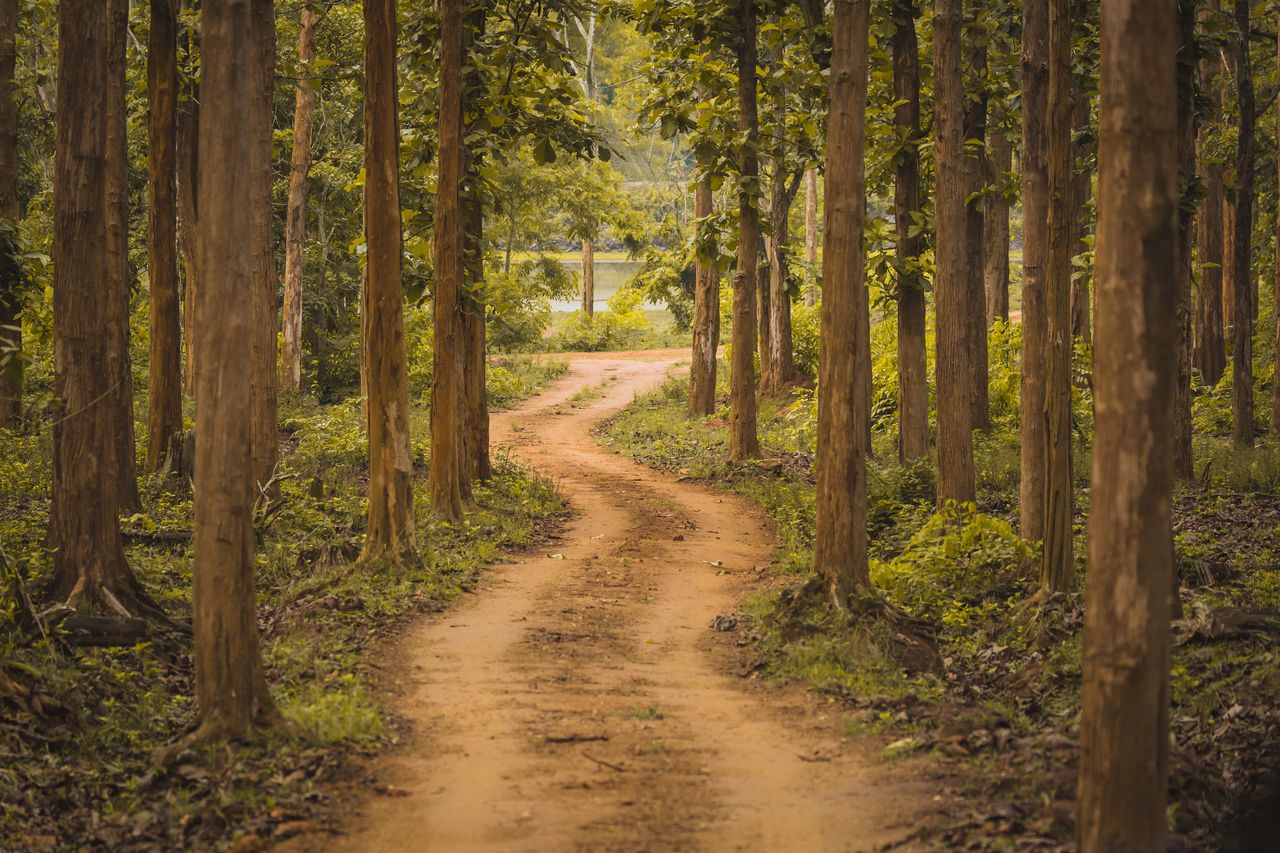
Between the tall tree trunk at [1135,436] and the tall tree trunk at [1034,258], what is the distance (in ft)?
→ 20.1

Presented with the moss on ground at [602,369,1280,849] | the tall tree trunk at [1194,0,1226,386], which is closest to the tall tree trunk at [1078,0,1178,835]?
the moss on ground at [602,369,1280,849]

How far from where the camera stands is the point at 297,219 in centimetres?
2655

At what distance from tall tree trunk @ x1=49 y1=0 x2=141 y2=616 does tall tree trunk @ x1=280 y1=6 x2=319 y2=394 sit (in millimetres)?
14441

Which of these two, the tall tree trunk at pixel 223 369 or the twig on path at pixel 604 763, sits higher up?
the tall tree trunk at pixel 223 369

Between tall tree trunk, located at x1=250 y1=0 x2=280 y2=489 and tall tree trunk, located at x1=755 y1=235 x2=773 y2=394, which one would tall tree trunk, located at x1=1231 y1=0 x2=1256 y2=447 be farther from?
tall tree trunk, located at x1=250 y1=0 x2=280 y2=489

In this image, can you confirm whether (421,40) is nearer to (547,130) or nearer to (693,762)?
(547,130)

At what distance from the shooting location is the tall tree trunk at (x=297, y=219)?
2536cm

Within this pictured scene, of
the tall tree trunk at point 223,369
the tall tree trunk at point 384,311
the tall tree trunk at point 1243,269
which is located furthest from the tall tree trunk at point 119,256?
the tall tree trunk at point 1243,269

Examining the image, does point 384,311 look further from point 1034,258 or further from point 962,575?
point 1034,258

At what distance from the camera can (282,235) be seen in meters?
31.1

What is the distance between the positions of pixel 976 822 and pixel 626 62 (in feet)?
161

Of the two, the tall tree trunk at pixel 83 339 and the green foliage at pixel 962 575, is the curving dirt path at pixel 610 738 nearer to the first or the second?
the green foliage at pixel 962 575

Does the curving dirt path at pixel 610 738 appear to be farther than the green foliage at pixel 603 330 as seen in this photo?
No

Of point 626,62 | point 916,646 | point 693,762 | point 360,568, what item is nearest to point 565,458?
point 360,568
